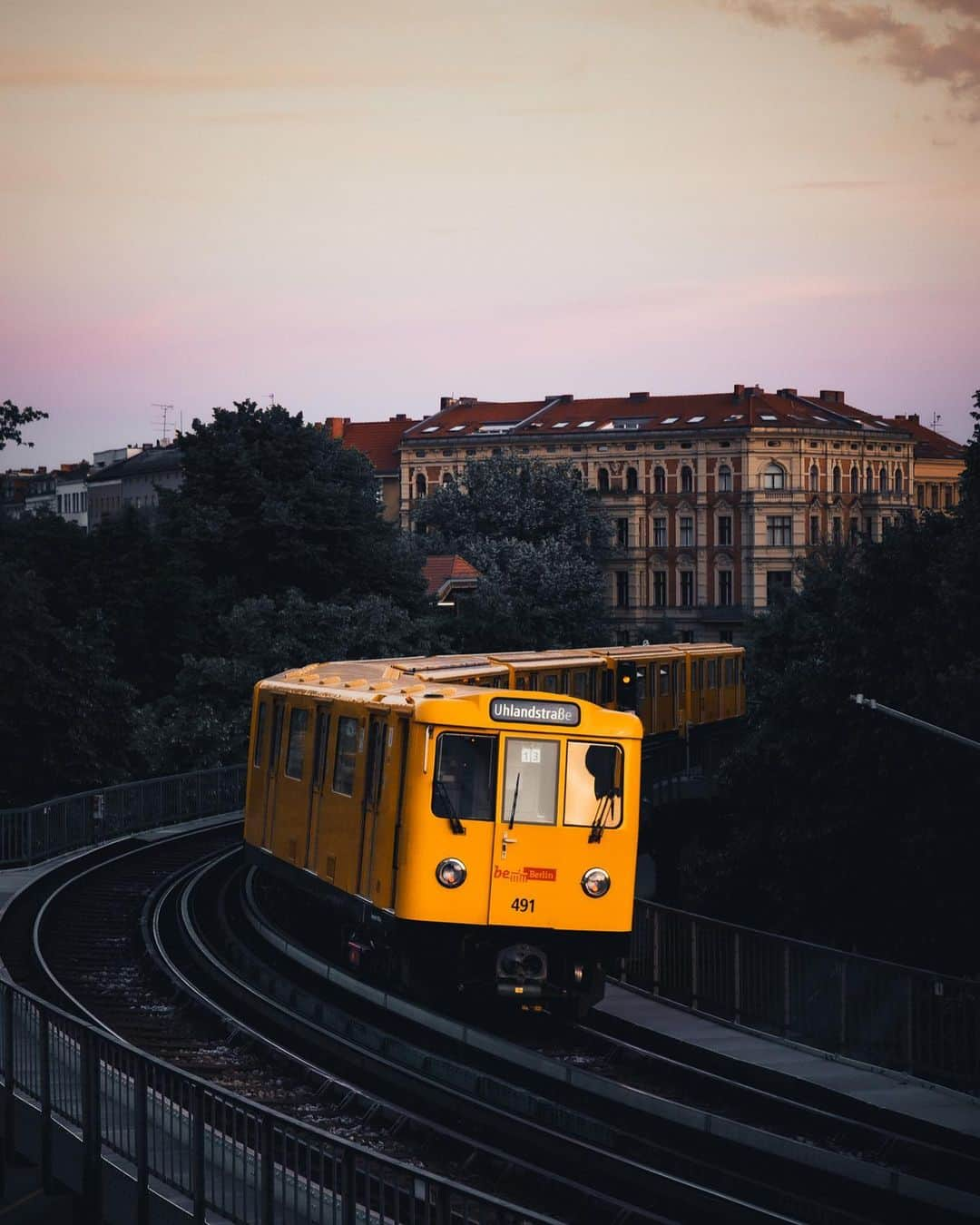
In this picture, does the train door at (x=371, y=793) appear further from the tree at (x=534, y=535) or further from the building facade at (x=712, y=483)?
the building facade at (x=712, y=483)

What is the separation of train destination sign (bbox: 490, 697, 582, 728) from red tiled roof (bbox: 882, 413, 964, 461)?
124 m

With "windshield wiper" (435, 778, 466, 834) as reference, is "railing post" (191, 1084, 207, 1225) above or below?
below

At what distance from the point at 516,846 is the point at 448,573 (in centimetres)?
8586

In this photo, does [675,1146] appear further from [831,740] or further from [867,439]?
[867,439]

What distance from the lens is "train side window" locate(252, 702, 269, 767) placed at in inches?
1054

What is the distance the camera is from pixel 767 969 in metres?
20.4

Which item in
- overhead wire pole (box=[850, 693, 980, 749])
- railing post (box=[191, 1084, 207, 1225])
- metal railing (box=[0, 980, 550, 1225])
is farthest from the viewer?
overhead wire pole (box=[850, 693, 980, 749])

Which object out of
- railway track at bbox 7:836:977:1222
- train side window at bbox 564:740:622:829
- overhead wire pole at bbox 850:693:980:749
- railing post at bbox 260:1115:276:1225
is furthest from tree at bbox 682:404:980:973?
railing post at bbox 260:1115:276:1225

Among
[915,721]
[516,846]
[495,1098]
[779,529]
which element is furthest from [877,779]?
[779,529]

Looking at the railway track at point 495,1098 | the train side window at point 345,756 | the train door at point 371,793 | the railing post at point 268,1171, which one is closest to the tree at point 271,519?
the railway track at point 495,1098

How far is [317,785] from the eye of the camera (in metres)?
23.2

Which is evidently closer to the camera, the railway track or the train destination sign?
the railway track

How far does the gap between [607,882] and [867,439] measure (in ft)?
399

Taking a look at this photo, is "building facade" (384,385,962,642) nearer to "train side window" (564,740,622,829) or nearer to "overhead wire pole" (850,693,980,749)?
"overhead wire pole" (850,693,980,749)
